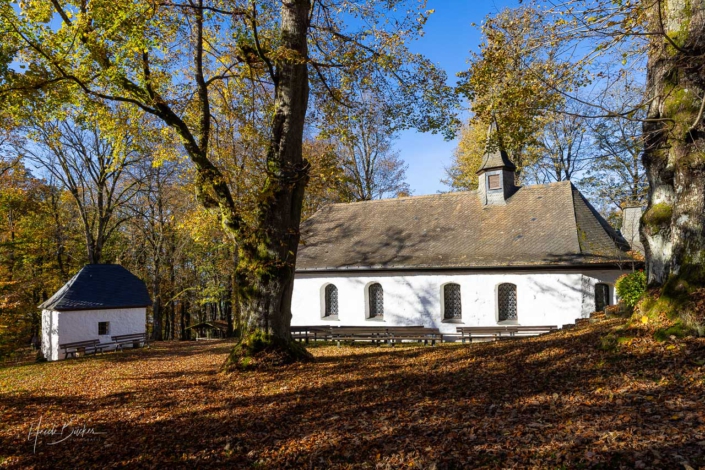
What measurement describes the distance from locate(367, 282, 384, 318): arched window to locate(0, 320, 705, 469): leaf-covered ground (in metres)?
11.8

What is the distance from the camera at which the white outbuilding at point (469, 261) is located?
17891mm

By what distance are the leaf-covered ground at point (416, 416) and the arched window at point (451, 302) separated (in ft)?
34.5

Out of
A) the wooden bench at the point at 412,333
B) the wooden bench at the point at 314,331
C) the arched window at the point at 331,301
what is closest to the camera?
the wooden bench at the point at 412,333

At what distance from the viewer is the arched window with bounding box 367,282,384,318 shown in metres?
21.5

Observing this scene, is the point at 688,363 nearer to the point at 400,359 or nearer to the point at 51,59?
the point at 400,359

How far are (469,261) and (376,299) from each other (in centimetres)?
490

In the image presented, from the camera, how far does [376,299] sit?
21609mm

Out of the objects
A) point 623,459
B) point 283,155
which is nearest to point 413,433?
point 623,459

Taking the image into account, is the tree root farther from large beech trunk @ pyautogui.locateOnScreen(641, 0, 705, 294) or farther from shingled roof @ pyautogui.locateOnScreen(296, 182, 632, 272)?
shingled roof @ pyautogui.locateOnScreen(296, 182, 632, 272)

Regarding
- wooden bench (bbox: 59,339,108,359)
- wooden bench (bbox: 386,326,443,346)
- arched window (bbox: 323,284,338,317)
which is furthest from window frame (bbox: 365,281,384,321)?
wooden bench (bbox: 59,339,108,359)

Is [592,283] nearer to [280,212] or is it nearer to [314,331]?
[314,331]

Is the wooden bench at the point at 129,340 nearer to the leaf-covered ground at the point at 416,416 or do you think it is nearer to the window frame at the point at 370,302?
the window frame at the point at 370,302

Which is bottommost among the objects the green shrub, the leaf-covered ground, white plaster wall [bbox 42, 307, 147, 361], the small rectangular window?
white plaster wall [bbox 42, 307, 147, 361]

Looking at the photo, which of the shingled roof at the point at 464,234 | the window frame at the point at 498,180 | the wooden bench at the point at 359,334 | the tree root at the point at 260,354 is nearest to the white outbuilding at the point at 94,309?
the shingled roof at the point at 464,234
